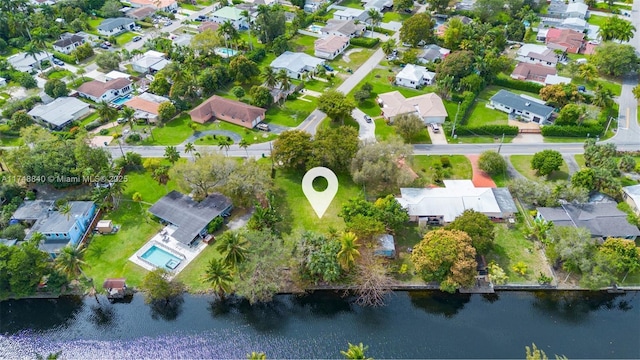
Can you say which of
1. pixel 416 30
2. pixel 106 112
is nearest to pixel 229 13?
pixel 416 30

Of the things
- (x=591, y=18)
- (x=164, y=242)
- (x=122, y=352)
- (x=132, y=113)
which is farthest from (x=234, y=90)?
(x=591, y=18)

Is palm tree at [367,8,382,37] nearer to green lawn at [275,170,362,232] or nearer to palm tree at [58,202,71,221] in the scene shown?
green lawn at [275,170,362,232]

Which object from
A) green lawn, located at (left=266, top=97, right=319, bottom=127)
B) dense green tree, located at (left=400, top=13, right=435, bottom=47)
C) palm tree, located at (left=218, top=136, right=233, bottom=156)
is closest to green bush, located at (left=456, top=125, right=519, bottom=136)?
green lawn, located at (left=266, top=97, right=319, bottom=127)

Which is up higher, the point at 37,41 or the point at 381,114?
the point at 37,41

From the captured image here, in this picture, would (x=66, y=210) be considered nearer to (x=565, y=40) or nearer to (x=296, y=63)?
(x=296, y=63)

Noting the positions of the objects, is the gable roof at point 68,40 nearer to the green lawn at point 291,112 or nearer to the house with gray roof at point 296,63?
the house with gray roof at point 296,63

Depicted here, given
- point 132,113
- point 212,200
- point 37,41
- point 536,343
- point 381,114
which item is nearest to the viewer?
point 536,343

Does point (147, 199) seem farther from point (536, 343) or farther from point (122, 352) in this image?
point (536, 343)
